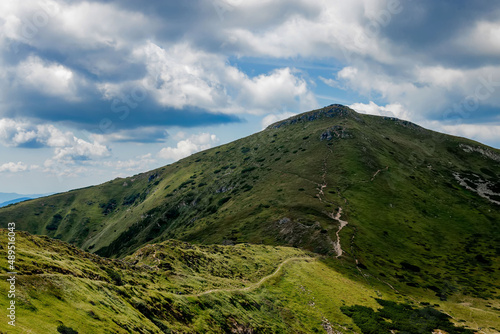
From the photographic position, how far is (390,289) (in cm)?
8019

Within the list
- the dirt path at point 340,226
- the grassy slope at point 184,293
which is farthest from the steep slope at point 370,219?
the grassy slope at point 184,293

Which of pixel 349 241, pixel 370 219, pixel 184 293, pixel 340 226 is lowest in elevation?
pixel 349 241

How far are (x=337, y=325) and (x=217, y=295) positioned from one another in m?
26.4

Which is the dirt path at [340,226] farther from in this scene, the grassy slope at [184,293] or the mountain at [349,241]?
the grassy slope at [184,293]

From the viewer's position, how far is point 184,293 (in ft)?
141

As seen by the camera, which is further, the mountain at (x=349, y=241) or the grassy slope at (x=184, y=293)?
the mountain at (x=349, y=241)

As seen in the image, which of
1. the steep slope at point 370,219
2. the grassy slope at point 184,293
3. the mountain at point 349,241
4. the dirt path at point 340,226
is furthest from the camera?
the dirt path at point 340,226

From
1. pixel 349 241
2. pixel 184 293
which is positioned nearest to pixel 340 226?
pixel 349 241

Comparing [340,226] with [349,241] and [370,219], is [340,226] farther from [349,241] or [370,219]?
[370,219]

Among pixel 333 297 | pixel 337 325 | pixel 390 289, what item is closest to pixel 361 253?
pixel 390 289

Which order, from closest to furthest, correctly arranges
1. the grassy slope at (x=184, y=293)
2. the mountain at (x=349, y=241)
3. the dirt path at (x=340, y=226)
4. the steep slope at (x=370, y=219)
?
the grassy slope at (x=184, y=293) < the mountain at (x=349, y=241) < the steep slope at (x=370, y=219) < the dirt path at (x=340, y=226)

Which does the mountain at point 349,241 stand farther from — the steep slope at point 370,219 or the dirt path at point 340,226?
the steep slope at point 370,219

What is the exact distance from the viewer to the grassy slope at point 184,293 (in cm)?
2442

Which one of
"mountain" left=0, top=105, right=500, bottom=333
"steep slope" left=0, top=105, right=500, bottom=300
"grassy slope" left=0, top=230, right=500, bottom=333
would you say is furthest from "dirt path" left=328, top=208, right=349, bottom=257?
"grassy slope" left=0, top=230, right=500, bottom=333
